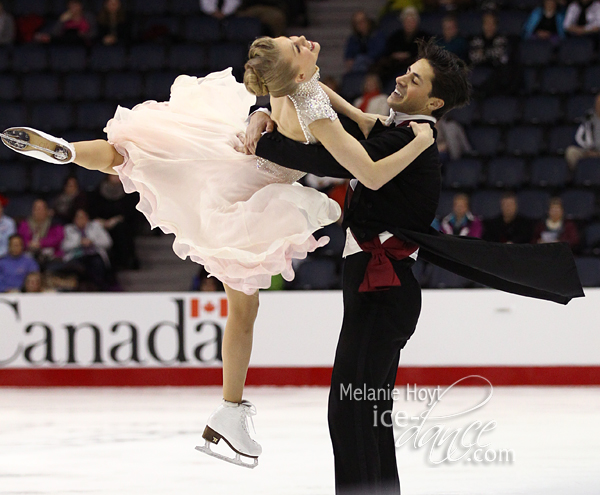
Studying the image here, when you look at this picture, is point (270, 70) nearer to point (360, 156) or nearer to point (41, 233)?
point (360, 156)

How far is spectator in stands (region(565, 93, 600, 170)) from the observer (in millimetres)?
7059

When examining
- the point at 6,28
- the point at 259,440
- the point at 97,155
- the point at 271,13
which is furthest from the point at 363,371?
the point at 6,28

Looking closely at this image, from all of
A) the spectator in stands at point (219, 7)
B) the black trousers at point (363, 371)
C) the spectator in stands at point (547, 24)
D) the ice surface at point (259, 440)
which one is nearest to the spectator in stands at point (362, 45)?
the spectator in stands at point (219, 7)

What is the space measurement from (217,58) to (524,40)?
2955 mm

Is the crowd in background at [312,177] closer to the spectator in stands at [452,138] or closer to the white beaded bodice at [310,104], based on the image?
the spectator in stands at [452,138]

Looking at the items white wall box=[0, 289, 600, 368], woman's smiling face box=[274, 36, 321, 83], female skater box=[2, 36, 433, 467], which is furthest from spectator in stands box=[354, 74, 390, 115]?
woman's smiling face box=[274, 36, 321, 83]

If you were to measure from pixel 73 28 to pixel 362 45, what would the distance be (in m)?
2.96

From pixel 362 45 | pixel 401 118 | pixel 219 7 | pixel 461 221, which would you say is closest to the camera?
pixel 401 118

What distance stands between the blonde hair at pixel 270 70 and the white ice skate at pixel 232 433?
1.20 m

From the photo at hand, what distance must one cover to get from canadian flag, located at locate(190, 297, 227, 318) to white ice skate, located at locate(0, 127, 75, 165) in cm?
316

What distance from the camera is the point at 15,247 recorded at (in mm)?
6508

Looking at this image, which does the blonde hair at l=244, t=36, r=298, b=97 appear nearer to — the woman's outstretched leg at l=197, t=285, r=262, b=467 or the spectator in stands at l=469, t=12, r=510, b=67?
the woman's outstretched leg at l=197, t=285, r=262, b=467

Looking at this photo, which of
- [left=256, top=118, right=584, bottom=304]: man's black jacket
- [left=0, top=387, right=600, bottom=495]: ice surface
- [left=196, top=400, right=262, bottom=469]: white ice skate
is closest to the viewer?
[left=256, top=118, right=584, bottom=304]: man's black jacket

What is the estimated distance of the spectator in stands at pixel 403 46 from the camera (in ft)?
25.5
